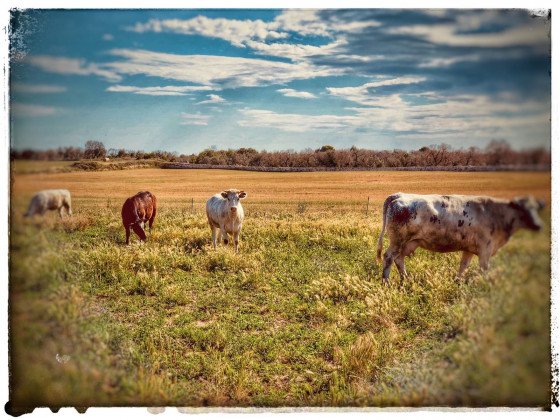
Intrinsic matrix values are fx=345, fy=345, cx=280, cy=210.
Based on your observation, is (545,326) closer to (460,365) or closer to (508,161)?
(460,365)

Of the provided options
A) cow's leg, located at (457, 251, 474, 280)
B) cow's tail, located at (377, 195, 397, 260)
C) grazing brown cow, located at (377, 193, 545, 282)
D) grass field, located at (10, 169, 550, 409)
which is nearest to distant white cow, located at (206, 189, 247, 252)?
grass field, located at (10, 169, 550, 409)

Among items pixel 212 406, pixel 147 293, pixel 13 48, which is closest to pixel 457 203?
pixel 212 406

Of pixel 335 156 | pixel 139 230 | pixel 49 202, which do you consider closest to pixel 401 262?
pixel 335 156

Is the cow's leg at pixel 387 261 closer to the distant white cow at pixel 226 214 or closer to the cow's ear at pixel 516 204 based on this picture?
the cow's ear at pixel 516 204

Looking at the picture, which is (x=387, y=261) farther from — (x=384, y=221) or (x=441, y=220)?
(x=441, y=220)

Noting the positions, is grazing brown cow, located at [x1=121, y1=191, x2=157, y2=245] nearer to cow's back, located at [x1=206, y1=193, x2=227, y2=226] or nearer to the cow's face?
cow's back, located at [x1=206, y1=193, x2=227, y2=226]

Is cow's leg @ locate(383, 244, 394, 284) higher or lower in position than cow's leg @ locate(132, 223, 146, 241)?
lower
